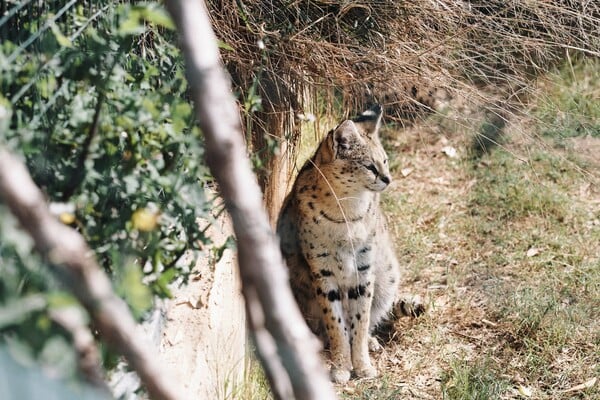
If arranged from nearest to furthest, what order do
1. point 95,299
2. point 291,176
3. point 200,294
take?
point 95,299 < point 200,294 < point 291,176

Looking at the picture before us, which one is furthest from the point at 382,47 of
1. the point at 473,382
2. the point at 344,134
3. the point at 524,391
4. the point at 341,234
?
the point at 524,391

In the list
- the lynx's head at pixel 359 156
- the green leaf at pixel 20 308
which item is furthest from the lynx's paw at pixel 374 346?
the green leaf at pixel 20 308

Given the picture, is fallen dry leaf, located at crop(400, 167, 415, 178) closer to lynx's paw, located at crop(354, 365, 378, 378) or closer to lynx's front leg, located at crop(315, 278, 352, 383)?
lynx's front leg, located at crop(315, 278, 352, 383)

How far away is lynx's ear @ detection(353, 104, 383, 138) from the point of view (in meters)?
4.92

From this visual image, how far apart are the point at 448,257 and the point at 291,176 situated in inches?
48.5

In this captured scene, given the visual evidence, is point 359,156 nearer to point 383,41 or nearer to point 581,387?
point 383,41

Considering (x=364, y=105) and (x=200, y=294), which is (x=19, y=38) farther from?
(x=364, y=105)

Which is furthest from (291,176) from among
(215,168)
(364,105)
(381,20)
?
(215,168)

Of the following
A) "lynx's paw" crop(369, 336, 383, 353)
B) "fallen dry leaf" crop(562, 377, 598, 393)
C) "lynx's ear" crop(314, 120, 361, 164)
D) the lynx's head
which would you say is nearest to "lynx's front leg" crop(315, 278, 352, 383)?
"lynx's paw" crop(369, 336, 383, 353)

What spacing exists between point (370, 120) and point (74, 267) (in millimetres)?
3652

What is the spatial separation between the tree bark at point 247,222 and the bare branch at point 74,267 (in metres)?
0.20

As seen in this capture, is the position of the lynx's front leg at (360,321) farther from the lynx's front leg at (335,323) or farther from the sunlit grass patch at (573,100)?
the sunlit grass patch at (573,100)

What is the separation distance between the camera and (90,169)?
2400mm

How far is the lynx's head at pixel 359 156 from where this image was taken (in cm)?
480
